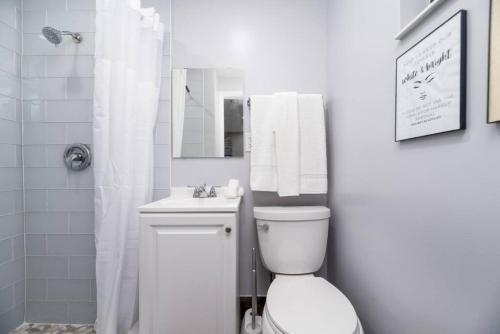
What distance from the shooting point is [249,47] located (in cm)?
161

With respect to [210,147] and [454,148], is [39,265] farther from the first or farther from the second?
[454,148]

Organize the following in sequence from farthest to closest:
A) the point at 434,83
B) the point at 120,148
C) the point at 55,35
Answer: the point at 55,35 < the point at 120,148 < the point at 434,83

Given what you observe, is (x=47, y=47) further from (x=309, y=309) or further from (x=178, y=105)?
(x=309, y=309)

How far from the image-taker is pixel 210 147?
161 cm

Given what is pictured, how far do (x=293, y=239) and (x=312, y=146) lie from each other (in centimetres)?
56

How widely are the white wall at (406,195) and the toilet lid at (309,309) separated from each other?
0.19 m

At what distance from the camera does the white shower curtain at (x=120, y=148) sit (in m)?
1.22

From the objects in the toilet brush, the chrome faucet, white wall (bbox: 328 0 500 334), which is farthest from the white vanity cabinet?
white wall (bbox: 328 0 500 334)

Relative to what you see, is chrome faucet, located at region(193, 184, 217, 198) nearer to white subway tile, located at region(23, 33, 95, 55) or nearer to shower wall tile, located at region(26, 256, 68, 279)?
shower wall tile, located at region(26, 256, 68, 279)

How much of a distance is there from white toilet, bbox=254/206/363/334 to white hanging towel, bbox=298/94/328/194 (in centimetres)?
16

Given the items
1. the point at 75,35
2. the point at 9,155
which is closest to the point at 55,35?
the point at 75,35

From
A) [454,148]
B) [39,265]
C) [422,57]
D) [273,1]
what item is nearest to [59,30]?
[273,1]

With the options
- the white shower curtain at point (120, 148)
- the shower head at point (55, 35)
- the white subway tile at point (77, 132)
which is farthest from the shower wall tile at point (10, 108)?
the white shower curtain at point (120, 148)

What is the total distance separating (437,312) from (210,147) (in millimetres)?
1337
